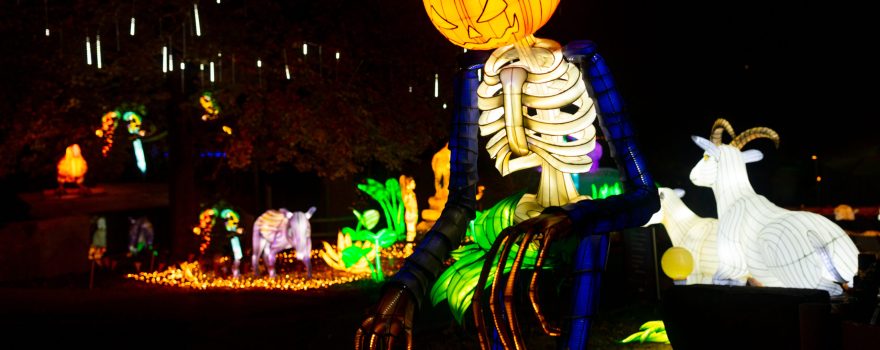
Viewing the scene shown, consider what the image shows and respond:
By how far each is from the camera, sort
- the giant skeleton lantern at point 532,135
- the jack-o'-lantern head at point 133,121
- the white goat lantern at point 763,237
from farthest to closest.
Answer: the jack-o'-lantern head at point 133,121, the white goat lantern at point 763,237, the giant skeleton lantern at point 532,135

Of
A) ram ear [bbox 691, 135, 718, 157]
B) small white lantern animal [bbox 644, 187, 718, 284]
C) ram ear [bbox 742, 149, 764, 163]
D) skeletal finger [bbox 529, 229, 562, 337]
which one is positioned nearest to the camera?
skeletal finger [bbox 529, 229, 562, 337]

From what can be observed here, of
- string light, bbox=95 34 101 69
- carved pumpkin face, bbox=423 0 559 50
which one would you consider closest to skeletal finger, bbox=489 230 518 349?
carved pumpkin face, bbox=423 0 559 50

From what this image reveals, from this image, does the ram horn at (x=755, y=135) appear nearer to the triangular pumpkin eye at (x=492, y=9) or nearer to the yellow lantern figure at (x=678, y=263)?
the yellow lantern figure at (x=678, y=263)

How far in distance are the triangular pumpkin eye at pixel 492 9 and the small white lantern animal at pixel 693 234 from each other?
4.79m

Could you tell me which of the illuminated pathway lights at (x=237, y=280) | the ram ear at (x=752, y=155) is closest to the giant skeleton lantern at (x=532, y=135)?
the ram ear at (x=752, y=155)

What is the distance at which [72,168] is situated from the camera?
72.6 ft

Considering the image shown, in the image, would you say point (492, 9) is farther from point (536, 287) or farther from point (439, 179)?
point (439, 179)

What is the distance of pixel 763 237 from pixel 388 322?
5183 millimetres

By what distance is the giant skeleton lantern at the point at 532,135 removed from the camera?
400 cm

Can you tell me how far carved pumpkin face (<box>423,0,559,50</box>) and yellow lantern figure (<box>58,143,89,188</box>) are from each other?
765 inches

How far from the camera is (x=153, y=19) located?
14.0 m

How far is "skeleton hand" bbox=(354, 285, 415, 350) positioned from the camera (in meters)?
3.71

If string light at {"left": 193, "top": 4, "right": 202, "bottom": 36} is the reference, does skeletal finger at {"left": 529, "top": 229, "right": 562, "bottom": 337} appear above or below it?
below

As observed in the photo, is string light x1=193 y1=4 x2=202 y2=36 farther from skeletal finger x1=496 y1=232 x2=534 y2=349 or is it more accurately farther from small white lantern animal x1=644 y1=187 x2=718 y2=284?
skeletal finger x1=496 y1=232 x2=534 y2=349
